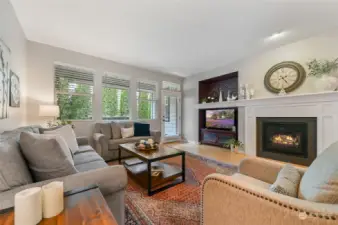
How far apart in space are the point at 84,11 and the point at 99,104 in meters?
2.34

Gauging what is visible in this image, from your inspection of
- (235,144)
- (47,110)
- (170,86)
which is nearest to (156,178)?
(47,110)

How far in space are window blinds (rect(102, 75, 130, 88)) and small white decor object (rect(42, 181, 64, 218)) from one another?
394 cm

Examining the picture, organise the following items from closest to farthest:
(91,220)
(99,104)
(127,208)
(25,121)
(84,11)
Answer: (91,220) → (127,208) → (84,11) → (25,121) → (99,104)

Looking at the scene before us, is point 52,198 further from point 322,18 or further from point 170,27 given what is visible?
point 322,18

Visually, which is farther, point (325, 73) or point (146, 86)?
point (146, 86)

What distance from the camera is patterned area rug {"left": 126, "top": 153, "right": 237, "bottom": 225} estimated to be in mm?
1498

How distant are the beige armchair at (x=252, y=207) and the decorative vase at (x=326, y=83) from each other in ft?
8.38

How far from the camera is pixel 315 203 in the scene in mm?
673

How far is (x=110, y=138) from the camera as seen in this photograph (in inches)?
142

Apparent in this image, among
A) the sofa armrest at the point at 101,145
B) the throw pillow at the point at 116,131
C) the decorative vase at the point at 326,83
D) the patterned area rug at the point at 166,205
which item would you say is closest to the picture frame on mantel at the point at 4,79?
the sofa armrest at the point at 101,145

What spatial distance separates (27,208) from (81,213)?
0.21 m

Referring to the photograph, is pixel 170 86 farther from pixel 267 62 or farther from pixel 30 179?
pixel 30 179

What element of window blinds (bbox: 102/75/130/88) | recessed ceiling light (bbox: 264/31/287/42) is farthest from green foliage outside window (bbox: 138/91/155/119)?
recessed ceiling light (bbox: 264/31/287/42)

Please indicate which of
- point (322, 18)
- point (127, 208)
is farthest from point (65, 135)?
point (322, 18)
